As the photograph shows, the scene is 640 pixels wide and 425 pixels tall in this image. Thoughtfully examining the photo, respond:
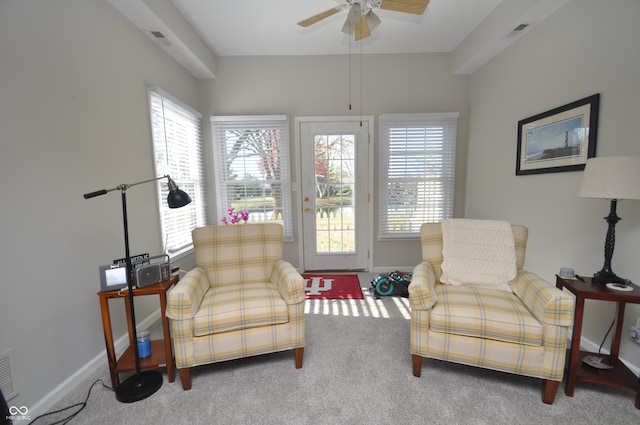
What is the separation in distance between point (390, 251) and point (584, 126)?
88.5 inches

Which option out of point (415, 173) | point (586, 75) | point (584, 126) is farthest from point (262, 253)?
point (586, 75)

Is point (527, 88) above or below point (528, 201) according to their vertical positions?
above

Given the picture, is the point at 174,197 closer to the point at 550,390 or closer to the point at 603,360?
the point at 550,390

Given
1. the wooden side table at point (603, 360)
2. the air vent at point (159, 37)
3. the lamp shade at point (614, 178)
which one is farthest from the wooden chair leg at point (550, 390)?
the air vent at point (159, 37)

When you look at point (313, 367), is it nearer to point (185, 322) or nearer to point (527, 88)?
point (185, 322)

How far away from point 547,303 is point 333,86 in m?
2.99

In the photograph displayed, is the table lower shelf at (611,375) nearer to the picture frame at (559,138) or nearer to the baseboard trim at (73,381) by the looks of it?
the picture frame at (559,138)

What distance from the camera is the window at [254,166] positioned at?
3.35 meters

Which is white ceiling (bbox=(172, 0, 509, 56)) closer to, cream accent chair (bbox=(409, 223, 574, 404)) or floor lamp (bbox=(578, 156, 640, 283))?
floor lamp (bbox=(578, 156, 640, 283))

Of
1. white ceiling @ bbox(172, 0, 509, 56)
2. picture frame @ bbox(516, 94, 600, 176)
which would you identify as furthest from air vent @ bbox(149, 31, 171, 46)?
picture frame @ bbox(516, 94, 600, 176)

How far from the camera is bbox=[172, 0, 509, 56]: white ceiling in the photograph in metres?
2.36

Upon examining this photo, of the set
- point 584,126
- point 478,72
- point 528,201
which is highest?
point 478,72

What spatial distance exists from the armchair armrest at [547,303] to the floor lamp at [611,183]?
1.05 feet

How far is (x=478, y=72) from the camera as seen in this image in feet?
10.3
